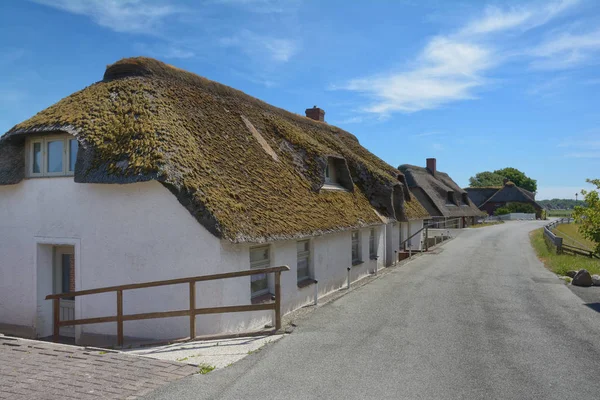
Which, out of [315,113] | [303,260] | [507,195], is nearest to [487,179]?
[507,195]

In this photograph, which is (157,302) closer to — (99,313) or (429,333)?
(99,313)

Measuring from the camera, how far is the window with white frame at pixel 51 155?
442 inches

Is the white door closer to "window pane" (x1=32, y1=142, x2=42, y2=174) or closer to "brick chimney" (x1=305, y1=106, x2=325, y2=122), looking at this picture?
"window pane" (x1=32, y1=142, x2=42, y2=174)

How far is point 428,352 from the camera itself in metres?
7.55

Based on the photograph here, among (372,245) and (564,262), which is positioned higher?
(372,245)

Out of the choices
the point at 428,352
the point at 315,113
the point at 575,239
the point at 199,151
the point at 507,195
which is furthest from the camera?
the point at 507,195

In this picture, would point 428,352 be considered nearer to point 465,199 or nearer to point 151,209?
point 151,209

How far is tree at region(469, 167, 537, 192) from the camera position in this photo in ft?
386

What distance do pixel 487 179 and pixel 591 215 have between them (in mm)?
117326

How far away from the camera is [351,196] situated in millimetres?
16984

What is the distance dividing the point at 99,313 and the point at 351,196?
Result: 952 centimetres

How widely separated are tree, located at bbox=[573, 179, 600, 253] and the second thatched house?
67.0 ft

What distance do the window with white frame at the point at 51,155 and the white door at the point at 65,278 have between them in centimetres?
196

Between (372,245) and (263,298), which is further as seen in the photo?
(372,245)
